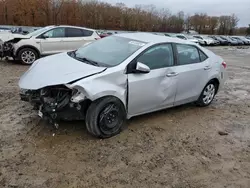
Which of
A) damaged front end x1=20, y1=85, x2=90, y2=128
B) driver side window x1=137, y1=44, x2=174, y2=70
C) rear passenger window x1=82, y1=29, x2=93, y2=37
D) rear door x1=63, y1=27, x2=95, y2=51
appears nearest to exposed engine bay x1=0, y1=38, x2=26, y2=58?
rear door x1=63, y1=27, x2=95, y2=51

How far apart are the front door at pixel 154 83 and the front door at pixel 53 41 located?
641 centimetres

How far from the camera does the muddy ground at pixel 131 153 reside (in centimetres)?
307

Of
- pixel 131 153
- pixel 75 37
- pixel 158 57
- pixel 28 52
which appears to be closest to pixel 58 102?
pixel 131 153

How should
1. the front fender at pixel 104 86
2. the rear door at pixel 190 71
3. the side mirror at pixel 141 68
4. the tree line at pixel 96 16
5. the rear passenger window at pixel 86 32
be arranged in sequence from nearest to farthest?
the front fender at pixel 104 86 → the side mirror at pixel 141 68 → the rear door at pixel 190 71 → the rear passenger window at pixel 86 32 → the tree line at pixel 96 16

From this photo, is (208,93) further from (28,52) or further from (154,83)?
(28,52)

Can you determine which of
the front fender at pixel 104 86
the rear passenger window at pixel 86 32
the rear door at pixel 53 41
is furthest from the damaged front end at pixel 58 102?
the rear passenger window at pixel 86 32

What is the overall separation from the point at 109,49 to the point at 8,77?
4.22 m

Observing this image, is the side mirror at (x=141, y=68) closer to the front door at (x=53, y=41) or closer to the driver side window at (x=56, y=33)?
the front door at (x=53, y=41)

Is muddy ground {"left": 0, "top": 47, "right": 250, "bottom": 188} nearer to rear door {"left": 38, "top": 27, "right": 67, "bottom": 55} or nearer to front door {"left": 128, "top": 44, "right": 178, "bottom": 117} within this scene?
front door {"left": 128, "top": 44, "right": 178, "bottom": 117}

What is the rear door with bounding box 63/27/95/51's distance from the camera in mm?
10445

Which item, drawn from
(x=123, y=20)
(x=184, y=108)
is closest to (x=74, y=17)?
(x=123, y=20)

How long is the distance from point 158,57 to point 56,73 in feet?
5.76

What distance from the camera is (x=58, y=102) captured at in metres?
3.70

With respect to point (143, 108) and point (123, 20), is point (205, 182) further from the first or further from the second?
point (123, 20)
